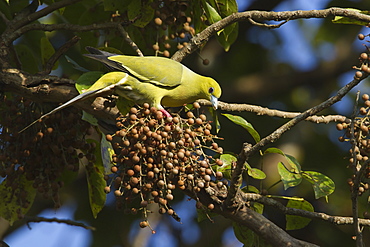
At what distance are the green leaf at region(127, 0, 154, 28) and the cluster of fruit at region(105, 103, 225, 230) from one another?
0.81 meters

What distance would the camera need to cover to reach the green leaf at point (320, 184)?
259 centimetres

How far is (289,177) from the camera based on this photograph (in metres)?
2.62

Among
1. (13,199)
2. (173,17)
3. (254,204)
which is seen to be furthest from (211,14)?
(13,199)

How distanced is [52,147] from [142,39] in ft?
3.25

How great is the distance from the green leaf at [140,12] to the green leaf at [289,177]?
1.17 meters

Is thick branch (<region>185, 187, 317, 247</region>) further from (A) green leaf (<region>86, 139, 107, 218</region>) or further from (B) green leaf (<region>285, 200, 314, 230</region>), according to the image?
(A) green leaf (<region>86, 139, 107, 218</region>)

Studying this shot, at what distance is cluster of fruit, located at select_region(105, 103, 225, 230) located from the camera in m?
2.37

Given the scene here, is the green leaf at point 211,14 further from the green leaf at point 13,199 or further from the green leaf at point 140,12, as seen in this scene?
the green leaf at point 13,199

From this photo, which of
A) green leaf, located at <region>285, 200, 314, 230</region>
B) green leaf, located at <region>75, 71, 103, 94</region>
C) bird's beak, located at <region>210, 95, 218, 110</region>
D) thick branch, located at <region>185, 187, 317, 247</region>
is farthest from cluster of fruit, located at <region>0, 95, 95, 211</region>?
green leaf, located at <region>285, 200, 314, 230</region>

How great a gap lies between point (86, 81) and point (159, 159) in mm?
639

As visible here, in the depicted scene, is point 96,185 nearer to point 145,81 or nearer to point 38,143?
point 38,143

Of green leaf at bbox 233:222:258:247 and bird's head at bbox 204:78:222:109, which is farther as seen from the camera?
bird's head at bbox 204:78:222:109

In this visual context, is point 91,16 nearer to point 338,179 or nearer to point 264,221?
point 264,221

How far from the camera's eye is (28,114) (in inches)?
120
